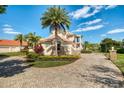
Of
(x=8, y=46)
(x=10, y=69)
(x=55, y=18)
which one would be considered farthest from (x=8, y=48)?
(x=10, y=69)

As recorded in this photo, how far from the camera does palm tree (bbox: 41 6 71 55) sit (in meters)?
29.1

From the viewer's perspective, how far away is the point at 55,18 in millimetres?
29047

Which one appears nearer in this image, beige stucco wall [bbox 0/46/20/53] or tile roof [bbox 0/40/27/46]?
beige stucco wall [bbox 0/46/20/53]

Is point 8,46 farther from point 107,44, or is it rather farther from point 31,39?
point 107,44

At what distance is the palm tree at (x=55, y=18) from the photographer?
95.6 feet

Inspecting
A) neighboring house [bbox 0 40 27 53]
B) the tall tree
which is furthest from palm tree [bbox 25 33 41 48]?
the tall tree

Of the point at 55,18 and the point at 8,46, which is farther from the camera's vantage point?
the point at 8,46

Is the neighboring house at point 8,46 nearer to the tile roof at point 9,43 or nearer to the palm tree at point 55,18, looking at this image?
the tile roof at point 9,43

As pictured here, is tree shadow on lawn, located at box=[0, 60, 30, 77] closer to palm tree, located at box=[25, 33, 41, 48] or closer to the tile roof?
the tile roof

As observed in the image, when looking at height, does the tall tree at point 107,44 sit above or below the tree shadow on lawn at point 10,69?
above

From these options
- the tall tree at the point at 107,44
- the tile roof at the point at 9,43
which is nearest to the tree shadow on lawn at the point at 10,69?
the tall tree at the point at 107,44
